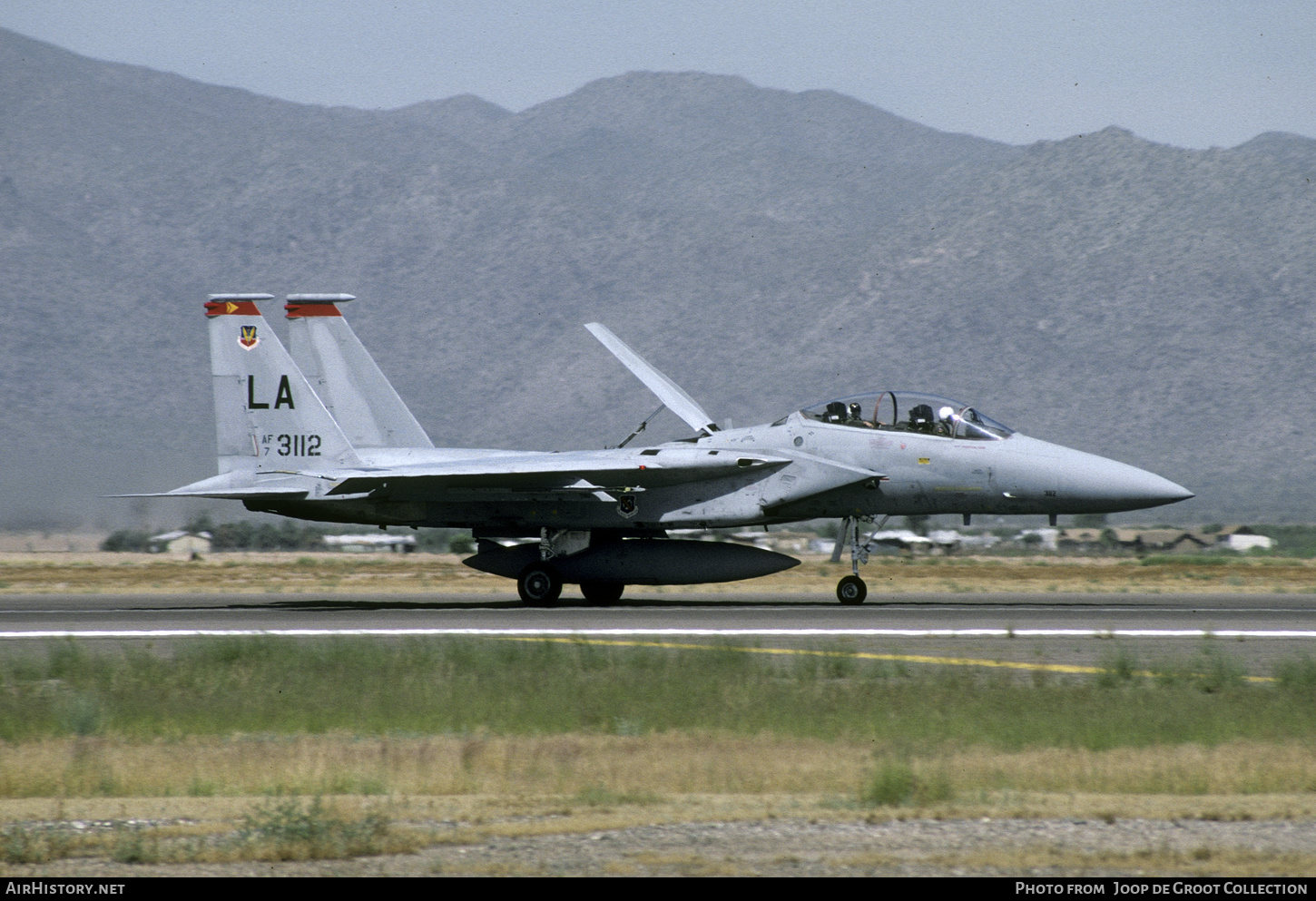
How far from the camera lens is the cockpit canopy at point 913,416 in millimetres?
22000

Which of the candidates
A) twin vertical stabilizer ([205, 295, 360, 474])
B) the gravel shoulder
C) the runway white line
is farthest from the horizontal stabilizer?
the gravel shoulder

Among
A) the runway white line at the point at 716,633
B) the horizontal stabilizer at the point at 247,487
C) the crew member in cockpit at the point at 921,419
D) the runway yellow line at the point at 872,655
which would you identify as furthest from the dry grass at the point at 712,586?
the runway yellow line at the point at 872,655

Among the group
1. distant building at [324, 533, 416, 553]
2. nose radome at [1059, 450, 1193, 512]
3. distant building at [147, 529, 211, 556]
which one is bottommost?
distant building at [324, 533, 416, 553]

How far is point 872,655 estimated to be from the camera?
1540cm

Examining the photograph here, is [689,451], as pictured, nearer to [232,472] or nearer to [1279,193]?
[232,472]

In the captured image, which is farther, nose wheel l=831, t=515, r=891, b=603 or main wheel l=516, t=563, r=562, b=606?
main wheel l=516, t=563, r=562, b=606

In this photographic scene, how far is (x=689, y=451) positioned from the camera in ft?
74.2

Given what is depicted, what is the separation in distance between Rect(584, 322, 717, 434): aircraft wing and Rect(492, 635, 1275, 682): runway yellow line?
25.2 ft

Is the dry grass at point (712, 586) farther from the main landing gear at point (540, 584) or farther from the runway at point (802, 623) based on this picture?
the main landing gear at point (540, 584)

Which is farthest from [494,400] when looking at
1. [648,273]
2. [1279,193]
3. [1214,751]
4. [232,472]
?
[1214,751]

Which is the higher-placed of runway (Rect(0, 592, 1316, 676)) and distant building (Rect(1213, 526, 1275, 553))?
runway (Rect(0, 592, 1316, 676))

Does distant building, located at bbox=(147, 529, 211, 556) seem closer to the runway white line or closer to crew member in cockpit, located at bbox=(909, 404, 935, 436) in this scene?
the runway white line

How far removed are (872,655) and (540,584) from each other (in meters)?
8.77

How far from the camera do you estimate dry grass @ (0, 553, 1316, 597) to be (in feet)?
103
